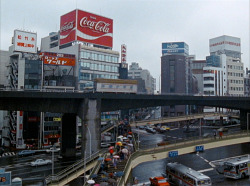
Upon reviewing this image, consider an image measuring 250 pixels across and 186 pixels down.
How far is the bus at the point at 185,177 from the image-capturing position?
31.0m

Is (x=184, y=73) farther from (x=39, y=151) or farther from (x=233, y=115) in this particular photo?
(x=39, y=151)

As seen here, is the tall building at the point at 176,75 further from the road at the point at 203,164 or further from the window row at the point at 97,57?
the road at the point at 203,164

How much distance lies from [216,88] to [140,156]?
8813 cm

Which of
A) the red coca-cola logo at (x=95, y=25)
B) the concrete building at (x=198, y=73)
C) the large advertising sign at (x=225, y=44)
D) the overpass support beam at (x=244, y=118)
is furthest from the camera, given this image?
the concrete building at (x=198, y=73)

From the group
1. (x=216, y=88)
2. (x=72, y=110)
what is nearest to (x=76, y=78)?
(x=72, y=110)

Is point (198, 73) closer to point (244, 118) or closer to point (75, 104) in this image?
point (244, 118)

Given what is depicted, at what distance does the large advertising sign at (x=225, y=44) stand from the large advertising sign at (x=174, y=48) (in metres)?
23.7

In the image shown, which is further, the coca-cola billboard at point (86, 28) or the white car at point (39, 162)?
the coca-cola billboard at point (86, 28)

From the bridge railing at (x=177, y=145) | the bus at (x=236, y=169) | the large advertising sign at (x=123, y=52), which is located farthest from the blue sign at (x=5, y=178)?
the large advertising sign at (x=123, y=52)

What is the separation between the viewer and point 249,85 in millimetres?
131625

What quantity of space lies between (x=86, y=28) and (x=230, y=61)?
74.3 metres

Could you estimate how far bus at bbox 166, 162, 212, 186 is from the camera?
3102 centimetres

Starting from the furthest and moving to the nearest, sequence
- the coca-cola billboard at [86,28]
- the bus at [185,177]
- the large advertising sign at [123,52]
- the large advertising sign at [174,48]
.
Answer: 1. the large advertising sign at [174,48]
2. the large advertising sign at [123,52]
3. the coca-cola billboard at [86,28]
4. the bus at [185,177]

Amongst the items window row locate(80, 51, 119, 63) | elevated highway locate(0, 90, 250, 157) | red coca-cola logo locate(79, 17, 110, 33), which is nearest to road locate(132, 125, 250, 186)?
elevated highway locate(0, 90, 250, 157)
